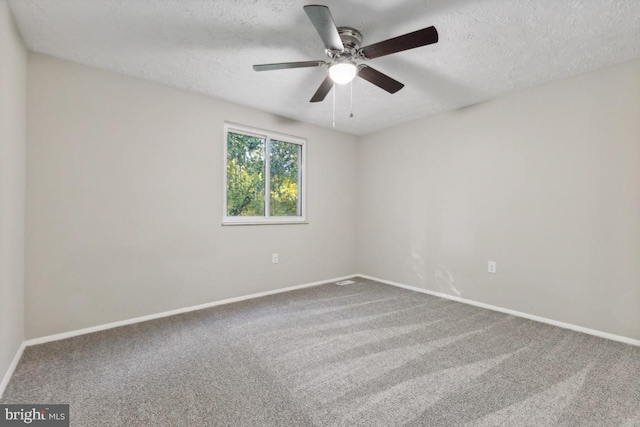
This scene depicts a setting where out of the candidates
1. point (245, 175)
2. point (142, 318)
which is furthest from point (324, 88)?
point (142, 318)

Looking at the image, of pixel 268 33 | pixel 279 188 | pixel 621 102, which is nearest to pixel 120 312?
pixel 279 188

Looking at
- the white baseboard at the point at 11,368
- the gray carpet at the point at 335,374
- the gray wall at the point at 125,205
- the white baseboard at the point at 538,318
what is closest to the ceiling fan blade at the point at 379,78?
the gray wall at the point at 125,205

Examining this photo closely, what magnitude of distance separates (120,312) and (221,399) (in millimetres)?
1609

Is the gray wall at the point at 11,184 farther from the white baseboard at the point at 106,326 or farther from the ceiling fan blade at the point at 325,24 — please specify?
the ceiling fan blade at the point at 325,24

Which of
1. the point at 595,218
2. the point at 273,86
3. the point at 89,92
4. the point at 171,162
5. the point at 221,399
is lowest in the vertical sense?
the point at 221,399

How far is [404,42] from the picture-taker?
1697mm

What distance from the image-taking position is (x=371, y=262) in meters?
4.40

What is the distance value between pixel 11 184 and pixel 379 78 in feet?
8.47

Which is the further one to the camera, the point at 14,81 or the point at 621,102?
the point at 621,102

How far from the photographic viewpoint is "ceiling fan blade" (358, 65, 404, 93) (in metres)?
2.08

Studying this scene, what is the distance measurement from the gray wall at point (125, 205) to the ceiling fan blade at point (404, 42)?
1947 mm

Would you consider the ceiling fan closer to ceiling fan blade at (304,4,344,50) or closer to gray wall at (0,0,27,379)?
ceiling fan blade at (304,4,344,50)

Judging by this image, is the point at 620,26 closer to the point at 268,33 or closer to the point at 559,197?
the point at 559,197

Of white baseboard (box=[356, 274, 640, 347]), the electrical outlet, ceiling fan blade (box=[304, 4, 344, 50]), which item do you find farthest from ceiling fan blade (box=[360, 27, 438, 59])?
white baseboard (box=[356, 274, 640, 347])
